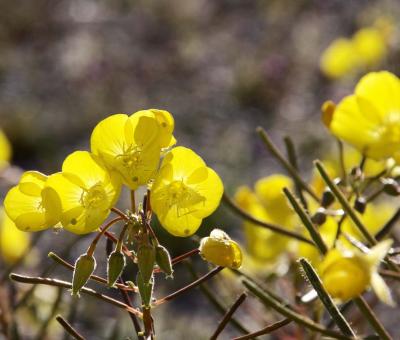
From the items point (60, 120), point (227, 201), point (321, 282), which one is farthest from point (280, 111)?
point (321, 282)

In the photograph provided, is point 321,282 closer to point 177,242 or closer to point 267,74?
point 177,242

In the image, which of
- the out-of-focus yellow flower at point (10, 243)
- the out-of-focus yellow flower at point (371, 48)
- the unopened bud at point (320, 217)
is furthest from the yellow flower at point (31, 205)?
the out-of-focus yellow flower at point (371, 48)

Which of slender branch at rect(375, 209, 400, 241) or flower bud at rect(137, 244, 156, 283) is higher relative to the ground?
flower bud at rect(137, 244, 156, 283)

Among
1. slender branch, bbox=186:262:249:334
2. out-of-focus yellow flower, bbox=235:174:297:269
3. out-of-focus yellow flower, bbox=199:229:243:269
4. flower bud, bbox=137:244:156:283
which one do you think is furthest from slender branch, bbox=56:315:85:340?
out-of-focus yellow flower, bbox=235:174:297:269

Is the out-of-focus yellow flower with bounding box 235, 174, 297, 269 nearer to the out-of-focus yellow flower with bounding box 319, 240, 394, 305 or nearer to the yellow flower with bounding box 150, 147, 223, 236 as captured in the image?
the yellow flower with bounding box 150, 147, 223, 236

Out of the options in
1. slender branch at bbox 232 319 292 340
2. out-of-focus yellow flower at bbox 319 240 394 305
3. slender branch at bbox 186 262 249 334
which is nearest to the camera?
out-of-focus yellow flower at bbox 319 240 394 305

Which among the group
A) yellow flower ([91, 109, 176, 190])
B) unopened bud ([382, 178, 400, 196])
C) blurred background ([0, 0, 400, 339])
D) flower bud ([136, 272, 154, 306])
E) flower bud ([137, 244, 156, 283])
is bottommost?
blurred background ([0, 0, 400, 339])

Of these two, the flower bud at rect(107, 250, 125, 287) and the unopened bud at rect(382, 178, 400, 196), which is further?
the unopened bud at rect(382, 178, 400, 196)
